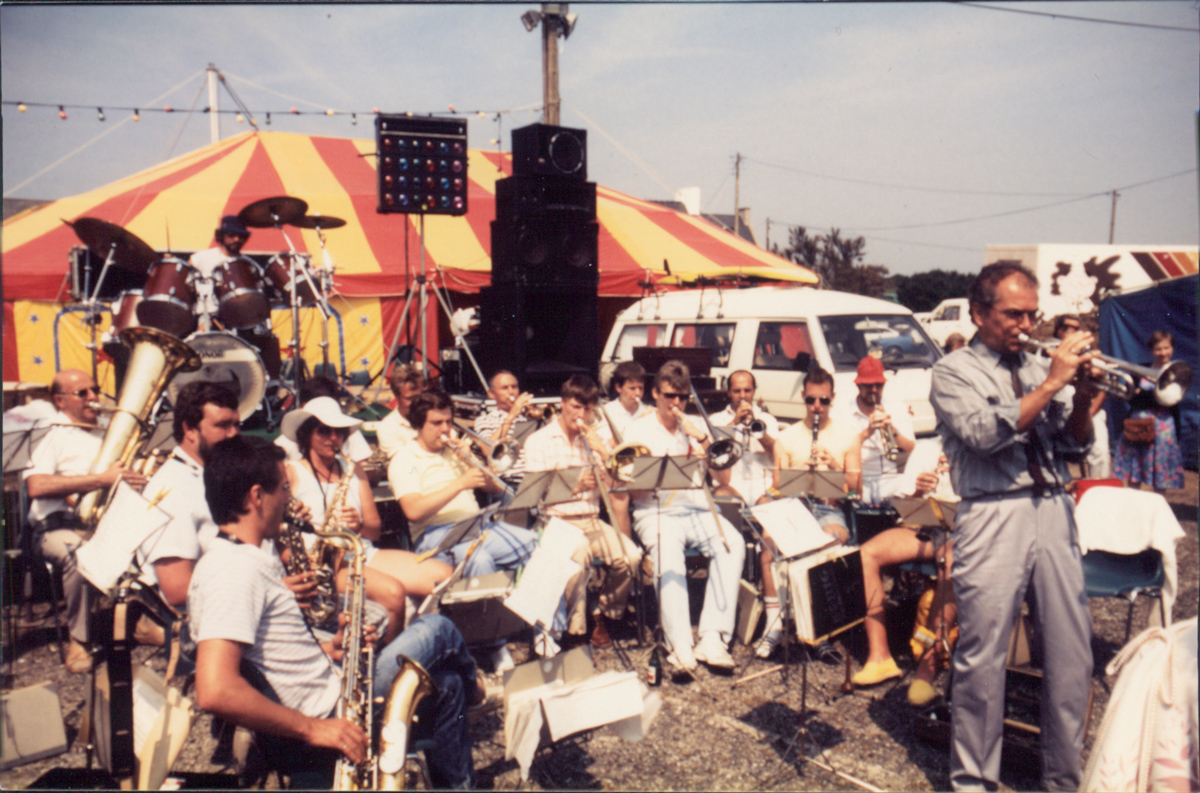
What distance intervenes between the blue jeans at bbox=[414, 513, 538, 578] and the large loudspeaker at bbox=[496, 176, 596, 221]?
105 inches

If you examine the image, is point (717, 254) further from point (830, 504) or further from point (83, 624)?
point (83, 624)

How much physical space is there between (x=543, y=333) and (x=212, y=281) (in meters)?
3.24

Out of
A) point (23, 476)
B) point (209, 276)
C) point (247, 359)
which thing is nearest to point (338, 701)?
point (23, 476)

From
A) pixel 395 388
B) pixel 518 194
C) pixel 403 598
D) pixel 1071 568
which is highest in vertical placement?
pixel 518 194

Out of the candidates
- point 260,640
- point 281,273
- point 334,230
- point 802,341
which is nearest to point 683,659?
point 260,640

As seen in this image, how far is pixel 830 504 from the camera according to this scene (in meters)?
4.44

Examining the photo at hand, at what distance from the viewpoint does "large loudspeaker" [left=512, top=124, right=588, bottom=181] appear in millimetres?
5902

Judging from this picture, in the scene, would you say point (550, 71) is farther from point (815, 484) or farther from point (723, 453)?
point (815, 484)

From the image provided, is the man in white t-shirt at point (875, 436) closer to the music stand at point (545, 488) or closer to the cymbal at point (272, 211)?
the music stand at point (545, 488)

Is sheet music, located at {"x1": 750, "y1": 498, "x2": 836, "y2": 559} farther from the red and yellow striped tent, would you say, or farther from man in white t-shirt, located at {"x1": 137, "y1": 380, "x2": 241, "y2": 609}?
the red and yellow striped tent

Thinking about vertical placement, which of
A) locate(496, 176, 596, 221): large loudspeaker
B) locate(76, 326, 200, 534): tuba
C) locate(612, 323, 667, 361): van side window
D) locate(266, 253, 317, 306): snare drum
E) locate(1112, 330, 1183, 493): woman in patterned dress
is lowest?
locate(1112, 330, 1183, 493): woman in patterned dress

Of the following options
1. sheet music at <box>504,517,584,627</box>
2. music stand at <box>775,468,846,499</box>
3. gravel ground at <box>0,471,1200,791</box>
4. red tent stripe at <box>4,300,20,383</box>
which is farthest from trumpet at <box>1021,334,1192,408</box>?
red tent stripe at <box>4,300,20,383</box>

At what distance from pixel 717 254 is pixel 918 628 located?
1055 cm

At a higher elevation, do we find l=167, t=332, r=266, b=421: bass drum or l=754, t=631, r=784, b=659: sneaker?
l=167, t=332, r=266, b=421: bass drum
